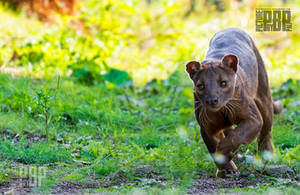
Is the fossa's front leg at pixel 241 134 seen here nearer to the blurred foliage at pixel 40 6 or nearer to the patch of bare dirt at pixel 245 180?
the patch of bare dirt at pixel 245 180

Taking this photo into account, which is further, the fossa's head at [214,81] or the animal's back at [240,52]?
the animal's back at [240,52]

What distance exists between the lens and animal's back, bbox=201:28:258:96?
14.4 feet

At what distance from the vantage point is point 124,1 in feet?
34.4

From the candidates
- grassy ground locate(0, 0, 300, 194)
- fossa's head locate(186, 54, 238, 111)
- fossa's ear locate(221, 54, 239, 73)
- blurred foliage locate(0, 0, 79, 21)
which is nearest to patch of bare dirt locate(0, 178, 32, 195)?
grassy ground locate(0, 0, 300, 194)

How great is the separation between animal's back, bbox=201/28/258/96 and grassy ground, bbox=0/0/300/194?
582mm

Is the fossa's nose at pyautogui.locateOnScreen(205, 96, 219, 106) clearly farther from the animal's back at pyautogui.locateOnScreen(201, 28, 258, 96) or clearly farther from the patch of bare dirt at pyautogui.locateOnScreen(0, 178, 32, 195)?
the patch of bare dirt at pyautogui.locateOnScreen(0, 178, 32, 195)

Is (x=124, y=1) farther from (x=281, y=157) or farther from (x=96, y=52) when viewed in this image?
(x=281, y=157)

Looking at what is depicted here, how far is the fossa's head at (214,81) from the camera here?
366 cm

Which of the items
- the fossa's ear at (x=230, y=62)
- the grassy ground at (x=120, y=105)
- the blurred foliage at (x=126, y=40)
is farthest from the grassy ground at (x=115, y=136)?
the blurred foliage at (x=126, y=40)

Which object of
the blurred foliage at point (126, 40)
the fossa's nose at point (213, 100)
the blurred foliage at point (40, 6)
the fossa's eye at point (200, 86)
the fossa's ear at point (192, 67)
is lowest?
the fossa's nose at point (213, 100)

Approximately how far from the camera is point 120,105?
649cm

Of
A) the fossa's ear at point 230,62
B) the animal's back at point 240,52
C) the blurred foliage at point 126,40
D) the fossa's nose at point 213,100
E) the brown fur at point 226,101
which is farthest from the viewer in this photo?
the blurred foliage at point 126,40

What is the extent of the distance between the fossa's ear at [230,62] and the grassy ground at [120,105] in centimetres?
51

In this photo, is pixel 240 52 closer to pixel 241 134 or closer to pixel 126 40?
pixel 241 134
